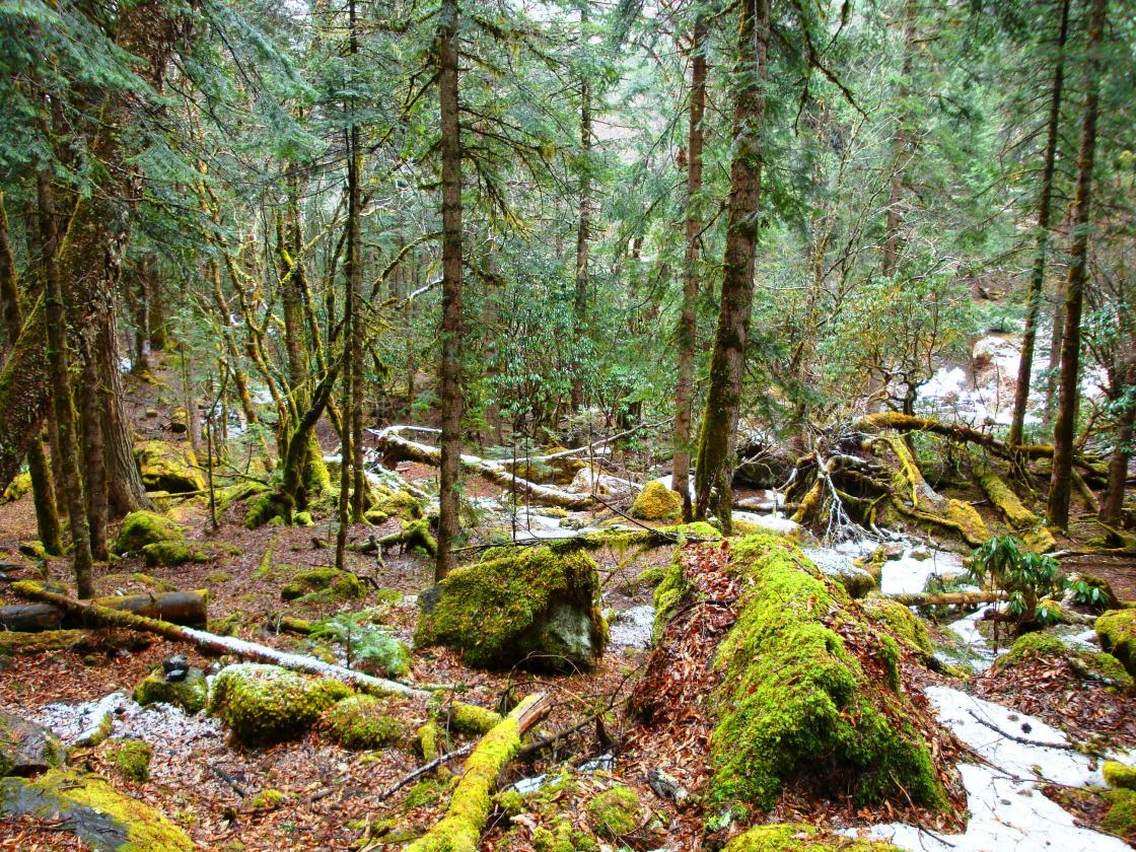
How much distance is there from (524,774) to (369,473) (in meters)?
13.4

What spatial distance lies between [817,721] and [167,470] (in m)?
16.4

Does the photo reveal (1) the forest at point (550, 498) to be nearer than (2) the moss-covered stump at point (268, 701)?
Yes

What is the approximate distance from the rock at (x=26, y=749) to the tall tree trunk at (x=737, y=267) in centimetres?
697

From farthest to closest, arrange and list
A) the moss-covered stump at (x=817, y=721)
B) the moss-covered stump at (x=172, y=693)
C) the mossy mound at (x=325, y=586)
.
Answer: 1. the mossy mound at (x=325, y=586)
2. the moss-covered stump at (x=172, y=693)
3. the moss-covered stump at (x=817, y=721)

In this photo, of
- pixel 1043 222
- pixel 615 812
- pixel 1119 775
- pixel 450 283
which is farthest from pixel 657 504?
pixel 1043 222

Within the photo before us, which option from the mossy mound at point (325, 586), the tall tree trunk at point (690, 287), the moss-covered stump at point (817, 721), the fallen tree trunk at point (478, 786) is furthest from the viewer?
the tall tree trunk at point (690, 287)

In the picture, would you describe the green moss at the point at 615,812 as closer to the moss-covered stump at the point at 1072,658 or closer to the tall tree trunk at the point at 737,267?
the moss-covered stump at the point at 1072,658

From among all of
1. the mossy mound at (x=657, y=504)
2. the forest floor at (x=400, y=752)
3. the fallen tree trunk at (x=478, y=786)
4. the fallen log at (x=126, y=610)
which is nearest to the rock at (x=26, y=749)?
the forest floor at (x=400, y=752)

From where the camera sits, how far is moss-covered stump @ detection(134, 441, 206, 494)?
1448 centimetres

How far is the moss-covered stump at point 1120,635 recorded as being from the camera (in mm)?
5408

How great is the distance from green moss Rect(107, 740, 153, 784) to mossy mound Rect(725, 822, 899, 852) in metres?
4.06

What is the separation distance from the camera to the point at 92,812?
2.95 metres

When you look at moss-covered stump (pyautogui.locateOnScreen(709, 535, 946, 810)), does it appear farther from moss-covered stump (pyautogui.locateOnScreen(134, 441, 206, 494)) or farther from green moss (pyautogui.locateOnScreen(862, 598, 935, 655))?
moss-covered stump (pyautogui.locateOnScreen(134, 441, 206, 494))

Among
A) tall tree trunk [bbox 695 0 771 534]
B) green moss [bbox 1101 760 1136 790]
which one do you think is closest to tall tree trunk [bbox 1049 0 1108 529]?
tall tree trunk [bbox 695 0 771 534]
